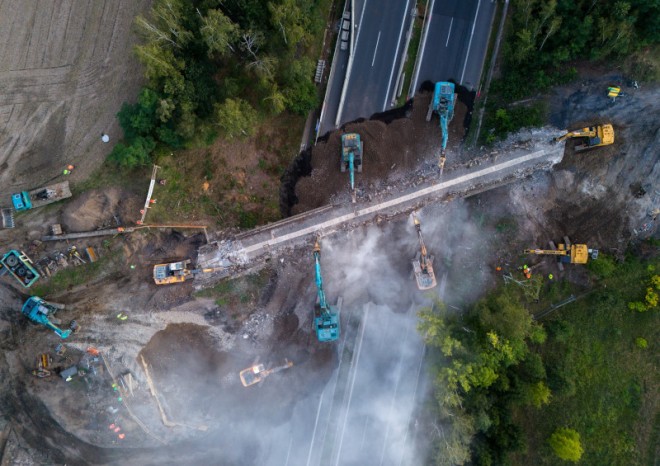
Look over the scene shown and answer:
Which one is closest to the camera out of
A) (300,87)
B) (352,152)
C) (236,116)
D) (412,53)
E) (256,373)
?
(236,116)

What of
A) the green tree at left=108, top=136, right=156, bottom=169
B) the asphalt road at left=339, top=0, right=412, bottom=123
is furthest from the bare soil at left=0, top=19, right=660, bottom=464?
the green tree at left=108, top=136, right=156, bottom=169

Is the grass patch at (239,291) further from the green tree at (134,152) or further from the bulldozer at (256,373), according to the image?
the green tree at (134,152)

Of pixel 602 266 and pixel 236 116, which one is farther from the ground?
pixel 236 116

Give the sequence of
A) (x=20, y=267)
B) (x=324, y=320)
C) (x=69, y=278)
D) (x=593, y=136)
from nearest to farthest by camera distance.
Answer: (x=593, y=136) < (x=324, y=320) < (x=20, y=267) < (x=69, y=278)

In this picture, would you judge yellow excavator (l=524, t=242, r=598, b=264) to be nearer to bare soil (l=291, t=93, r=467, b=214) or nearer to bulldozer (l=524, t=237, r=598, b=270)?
bulldozer (l=524, t=237, r=598, b=270)

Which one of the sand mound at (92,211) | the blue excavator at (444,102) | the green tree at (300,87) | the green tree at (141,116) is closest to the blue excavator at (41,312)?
the sand mound at (92,211)

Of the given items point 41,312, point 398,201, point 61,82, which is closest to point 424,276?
point 398,201

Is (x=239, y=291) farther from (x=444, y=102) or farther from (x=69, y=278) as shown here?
(x=444, y=102)
